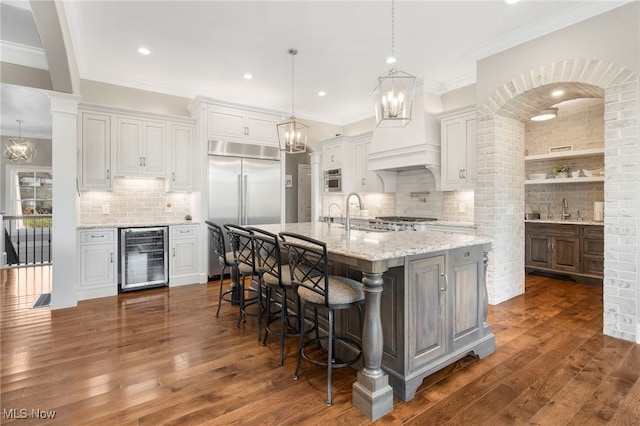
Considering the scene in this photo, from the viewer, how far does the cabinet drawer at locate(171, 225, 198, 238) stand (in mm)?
4746

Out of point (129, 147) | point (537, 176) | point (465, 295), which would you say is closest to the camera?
point (465, 295)

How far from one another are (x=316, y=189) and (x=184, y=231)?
3012 millimetres

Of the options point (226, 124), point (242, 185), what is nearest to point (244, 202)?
point (242, 185)

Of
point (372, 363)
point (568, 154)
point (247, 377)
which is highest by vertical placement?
point (568, 154)

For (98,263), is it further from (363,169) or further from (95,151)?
(363,169)

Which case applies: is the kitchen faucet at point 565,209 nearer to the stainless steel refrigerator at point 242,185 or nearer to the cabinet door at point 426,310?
the cabinet door at point 426,310

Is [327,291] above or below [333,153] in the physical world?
below

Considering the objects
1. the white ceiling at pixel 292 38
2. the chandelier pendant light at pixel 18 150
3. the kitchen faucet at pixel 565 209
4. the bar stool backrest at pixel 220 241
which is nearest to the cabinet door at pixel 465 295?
the bar stool backrest at pixel 220 241

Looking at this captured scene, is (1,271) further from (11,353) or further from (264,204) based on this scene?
(264,204)

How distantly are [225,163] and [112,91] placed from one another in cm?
185

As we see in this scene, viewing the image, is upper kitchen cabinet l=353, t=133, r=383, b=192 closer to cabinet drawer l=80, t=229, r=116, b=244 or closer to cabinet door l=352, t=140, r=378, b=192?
cabinet door l=352, t=140, r=378, b=192

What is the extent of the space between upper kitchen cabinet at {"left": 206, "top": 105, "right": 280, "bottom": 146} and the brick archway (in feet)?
10.7

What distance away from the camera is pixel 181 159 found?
5.01 meters

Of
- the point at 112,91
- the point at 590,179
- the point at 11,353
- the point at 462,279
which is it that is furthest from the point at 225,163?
the point at 590,179
